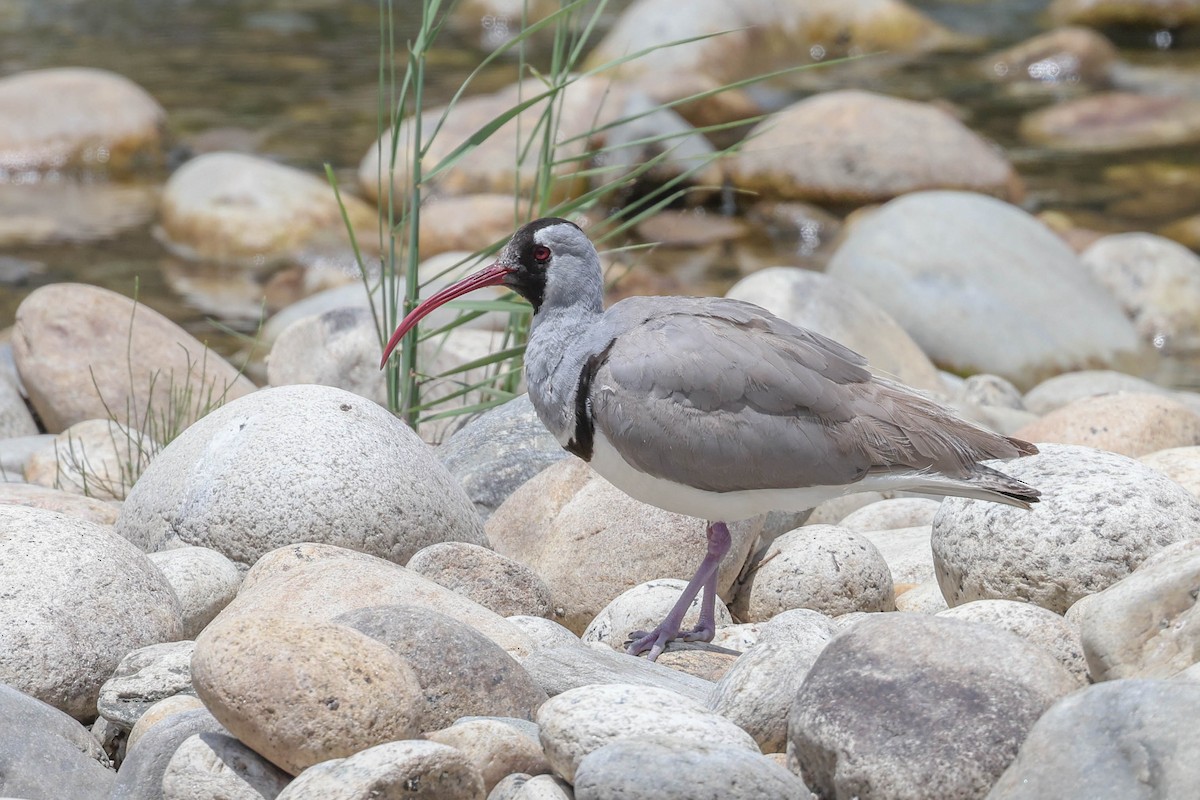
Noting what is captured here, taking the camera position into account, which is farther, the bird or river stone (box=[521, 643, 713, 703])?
the bird

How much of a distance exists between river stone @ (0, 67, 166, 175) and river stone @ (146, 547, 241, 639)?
11.0 m

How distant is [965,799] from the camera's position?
3848 millimetres

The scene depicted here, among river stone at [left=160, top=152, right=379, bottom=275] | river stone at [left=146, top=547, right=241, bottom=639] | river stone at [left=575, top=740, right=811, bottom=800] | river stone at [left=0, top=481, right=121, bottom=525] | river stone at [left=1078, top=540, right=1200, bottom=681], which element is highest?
river stone at [left=1078, top=540, right=1200, bottom=681]

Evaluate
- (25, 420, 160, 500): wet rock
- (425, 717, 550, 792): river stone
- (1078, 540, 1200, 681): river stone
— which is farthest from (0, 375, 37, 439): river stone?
(1078, 540, 1200, 681): river stone

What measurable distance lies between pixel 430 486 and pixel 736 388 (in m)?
1.47

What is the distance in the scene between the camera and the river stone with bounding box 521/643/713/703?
469 centimetres

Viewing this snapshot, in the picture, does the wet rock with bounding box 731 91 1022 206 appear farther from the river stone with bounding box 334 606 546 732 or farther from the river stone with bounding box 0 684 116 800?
the river stone with bounding box 0 684 116 800

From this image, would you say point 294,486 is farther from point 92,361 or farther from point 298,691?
point 92,361

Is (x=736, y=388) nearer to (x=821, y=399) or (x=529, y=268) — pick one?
(x=821, y=399)

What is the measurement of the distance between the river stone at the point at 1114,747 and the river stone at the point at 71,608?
2.89 m

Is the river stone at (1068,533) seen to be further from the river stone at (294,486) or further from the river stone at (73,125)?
the river stone at (73,125)

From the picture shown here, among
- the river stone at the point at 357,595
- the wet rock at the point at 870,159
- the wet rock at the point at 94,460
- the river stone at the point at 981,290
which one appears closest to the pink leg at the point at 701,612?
the river stone at the point at 357,595

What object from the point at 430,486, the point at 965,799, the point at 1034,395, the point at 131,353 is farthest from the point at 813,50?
the point at 965,799

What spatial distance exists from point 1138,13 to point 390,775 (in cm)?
2029
